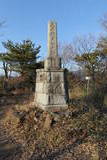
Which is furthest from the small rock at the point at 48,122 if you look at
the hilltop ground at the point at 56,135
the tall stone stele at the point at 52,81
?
the tall stone stele at the point at 52,81

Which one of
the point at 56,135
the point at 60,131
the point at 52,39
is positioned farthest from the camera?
the point at 52,39

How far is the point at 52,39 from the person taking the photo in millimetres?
6762

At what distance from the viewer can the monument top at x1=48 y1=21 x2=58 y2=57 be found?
673 cm

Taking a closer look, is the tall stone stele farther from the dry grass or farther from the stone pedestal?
the dry grass

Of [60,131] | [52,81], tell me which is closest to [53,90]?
[52,81]

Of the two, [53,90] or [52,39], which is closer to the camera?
[53,90]

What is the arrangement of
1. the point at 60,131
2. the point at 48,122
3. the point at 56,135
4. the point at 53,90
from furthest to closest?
the point at 53,90, the point at 48,122, the point at 60,131, the point at 56,135

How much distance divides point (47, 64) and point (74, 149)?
323cm

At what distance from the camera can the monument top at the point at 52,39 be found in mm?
6730

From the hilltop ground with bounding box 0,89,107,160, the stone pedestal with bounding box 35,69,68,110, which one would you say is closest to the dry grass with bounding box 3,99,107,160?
the hilltop ground with bounding box 0,89,107,160

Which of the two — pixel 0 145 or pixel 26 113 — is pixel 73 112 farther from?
pixel 0 145

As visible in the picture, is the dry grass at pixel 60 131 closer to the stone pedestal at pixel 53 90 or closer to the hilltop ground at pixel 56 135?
the hilltop ground at pixel 56 135

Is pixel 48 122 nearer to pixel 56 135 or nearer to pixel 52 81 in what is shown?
pixel 56 135

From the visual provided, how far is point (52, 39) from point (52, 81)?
148 cm
